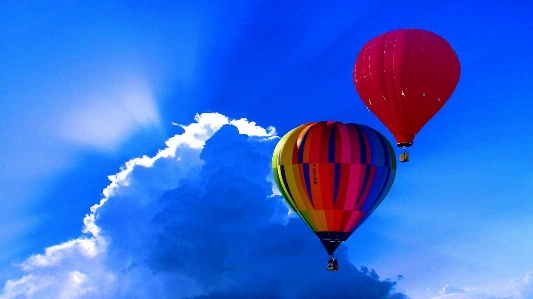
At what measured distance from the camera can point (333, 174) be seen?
230ft

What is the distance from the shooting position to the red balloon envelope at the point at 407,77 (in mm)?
68500

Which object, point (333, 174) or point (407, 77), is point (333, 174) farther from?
point (407, 77)

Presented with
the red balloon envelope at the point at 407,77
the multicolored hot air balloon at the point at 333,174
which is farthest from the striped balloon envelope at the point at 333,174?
the red balloon envelope at the point at 407,77

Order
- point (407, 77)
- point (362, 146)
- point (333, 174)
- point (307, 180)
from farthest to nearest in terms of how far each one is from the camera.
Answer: point (362, 146) < point (307, 180) < point (333, 174) < point (407, 77)

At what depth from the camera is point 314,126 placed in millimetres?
71062

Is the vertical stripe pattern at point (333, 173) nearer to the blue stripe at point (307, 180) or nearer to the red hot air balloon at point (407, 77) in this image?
the blue stripe at point (307, 180)

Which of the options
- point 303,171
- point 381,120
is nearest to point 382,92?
point 381,120

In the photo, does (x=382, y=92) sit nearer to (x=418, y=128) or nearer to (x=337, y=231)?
(x=418, y=128)

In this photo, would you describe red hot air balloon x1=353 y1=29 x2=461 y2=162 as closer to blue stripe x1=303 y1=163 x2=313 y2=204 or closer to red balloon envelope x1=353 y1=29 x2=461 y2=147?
red balloon envelope x1=353 y1=29 x2=461 y2=147

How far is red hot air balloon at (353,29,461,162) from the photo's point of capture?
6850cm

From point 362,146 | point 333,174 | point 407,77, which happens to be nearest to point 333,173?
point 333,174

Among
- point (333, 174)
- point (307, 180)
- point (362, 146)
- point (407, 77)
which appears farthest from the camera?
point (362, 146)

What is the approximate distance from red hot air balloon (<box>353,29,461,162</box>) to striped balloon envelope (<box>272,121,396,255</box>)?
2.36 m

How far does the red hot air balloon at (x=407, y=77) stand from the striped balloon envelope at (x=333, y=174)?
2.36 metres
